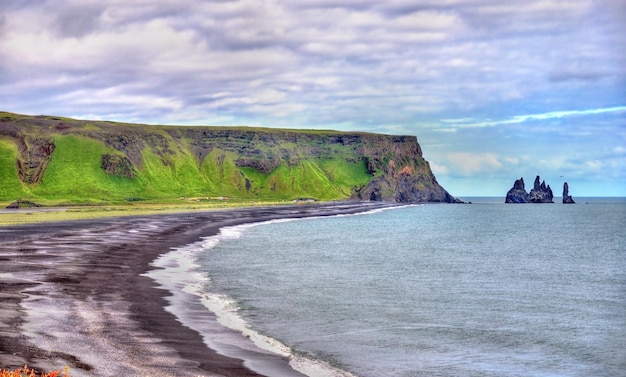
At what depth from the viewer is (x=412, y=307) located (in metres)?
39.6

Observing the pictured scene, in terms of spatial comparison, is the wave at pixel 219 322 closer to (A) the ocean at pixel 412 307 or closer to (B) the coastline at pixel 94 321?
(A) the ocean at pixel 412 307

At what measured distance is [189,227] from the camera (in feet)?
357

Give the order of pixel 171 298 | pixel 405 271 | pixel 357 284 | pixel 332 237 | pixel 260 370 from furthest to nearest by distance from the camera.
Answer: pixel 332 237 → pixel 405 271 → pixel 357 284 → pixel 171 298 → pixel 260 370

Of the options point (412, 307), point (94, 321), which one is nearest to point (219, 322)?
point (94, 321)

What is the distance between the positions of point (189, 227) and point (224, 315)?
75.4 metres

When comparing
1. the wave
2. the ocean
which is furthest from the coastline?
the ocean

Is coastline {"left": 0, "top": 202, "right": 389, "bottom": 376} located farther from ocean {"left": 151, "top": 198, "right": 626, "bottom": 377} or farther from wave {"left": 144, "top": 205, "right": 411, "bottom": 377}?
ocean {"left": 151, "top": 198, "right": 626, "bottom": 377}

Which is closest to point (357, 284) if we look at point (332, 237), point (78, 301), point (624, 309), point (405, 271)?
point (405, 271)

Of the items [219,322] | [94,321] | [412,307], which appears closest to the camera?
[94,321]

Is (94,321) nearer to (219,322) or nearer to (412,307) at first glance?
(219,322)

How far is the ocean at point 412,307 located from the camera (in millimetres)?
27188

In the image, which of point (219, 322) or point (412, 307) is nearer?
point (219, 322)

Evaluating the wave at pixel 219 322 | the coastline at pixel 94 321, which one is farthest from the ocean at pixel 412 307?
the coastline at pixel 94 321

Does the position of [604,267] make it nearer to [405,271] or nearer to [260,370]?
[405,271]
